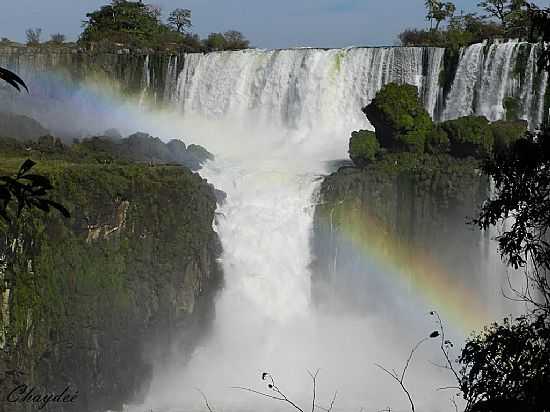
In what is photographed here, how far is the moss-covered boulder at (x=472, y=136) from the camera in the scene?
23.8m

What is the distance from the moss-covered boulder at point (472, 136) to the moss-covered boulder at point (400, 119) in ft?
3.65

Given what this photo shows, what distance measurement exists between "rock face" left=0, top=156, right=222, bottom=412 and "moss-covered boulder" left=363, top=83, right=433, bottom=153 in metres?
6.40

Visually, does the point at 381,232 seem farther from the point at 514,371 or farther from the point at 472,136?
the point at 514,371

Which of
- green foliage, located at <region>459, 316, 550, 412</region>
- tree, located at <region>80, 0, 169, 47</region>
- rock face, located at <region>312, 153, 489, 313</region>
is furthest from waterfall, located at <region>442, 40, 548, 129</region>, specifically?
tree, located at <region>80, 0, 169, 47</region>

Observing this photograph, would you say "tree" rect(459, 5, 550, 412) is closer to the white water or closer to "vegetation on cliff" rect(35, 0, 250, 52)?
the white water

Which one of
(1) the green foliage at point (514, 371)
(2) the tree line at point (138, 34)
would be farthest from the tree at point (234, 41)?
(1) the green foliage at point (514, 371)

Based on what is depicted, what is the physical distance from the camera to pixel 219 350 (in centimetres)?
2236

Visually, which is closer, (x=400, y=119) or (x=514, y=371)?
(x=514, y=371)

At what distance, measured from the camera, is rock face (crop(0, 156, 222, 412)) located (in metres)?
17.5

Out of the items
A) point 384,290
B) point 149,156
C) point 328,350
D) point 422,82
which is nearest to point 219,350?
point 328,350
